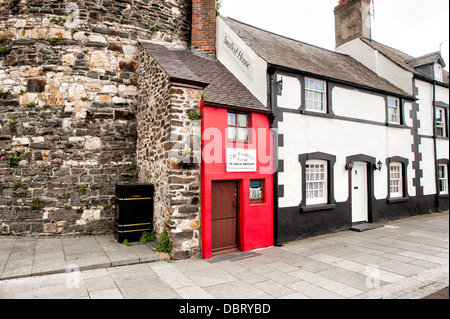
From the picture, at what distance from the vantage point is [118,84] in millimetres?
9352

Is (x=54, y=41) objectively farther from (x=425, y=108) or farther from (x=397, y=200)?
(x=425, y=108)

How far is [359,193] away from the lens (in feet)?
37.6

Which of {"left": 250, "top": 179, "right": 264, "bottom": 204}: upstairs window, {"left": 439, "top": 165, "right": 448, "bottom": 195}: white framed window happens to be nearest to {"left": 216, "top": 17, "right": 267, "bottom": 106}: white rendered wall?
{"left": 250, "top": 179, "right": 264, "bottom": 204}: upstairs window

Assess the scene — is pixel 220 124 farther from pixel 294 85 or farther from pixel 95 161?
pixel 95 161

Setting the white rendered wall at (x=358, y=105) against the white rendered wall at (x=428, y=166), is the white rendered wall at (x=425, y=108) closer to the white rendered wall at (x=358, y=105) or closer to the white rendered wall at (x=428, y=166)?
the white rendered wall at (x=428, y=166)

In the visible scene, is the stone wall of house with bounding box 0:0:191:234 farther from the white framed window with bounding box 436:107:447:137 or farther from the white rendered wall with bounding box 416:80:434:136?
the white framed window with bounding box 436:107:447:137

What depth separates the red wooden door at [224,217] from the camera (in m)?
7.64

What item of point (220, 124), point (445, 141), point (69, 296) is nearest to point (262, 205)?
point (220, 124)

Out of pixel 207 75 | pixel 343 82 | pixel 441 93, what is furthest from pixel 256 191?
pixel 441 93

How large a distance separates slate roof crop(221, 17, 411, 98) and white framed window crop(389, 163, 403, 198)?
3.28m

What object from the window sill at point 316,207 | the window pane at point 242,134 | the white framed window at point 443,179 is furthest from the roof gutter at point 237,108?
the white framed window at point 443,179

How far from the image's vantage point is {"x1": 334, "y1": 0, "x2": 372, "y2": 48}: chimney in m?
15.0

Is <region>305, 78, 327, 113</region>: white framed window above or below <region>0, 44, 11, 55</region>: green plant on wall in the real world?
below
